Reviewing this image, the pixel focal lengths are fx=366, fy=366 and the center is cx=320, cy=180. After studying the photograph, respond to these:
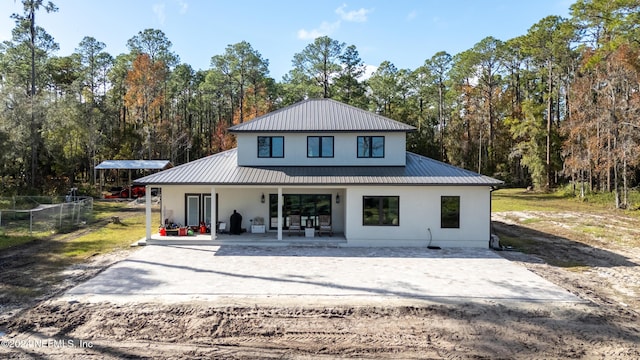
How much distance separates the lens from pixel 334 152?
16641 millimetres

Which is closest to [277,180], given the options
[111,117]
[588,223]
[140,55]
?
[588,223]

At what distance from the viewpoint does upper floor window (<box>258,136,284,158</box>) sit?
16719mm

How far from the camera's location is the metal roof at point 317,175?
14.3m

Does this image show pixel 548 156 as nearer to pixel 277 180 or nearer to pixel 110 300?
pixel 277 180

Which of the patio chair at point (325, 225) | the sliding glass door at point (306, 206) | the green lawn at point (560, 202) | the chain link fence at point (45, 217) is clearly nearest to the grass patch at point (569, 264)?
the patio chair at point (325, 225)

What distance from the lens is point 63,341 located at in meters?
6.61

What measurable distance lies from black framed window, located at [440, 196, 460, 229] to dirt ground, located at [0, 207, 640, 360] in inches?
190

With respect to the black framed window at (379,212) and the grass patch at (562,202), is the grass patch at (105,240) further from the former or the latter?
Result: the grass patch at (562,202)

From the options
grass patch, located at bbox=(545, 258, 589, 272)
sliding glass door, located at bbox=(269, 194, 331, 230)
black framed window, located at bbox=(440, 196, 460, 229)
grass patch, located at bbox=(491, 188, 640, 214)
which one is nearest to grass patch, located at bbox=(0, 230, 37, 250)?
sliding glass door, located at bbox=(269, 194, 331, 230)

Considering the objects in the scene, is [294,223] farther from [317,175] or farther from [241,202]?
[317,175]

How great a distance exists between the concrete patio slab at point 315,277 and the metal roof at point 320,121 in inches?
216

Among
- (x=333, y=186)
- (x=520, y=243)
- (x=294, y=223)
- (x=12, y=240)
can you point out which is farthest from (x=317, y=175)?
(x=12, y=240)

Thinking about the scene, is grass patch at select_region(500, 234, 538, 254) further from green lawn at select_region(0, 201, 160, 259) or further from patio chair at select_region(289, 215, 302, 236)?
green lawn at select_region(0, 201, 160, 259)

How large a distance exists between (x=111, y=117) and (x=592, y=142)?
45.2 meters
